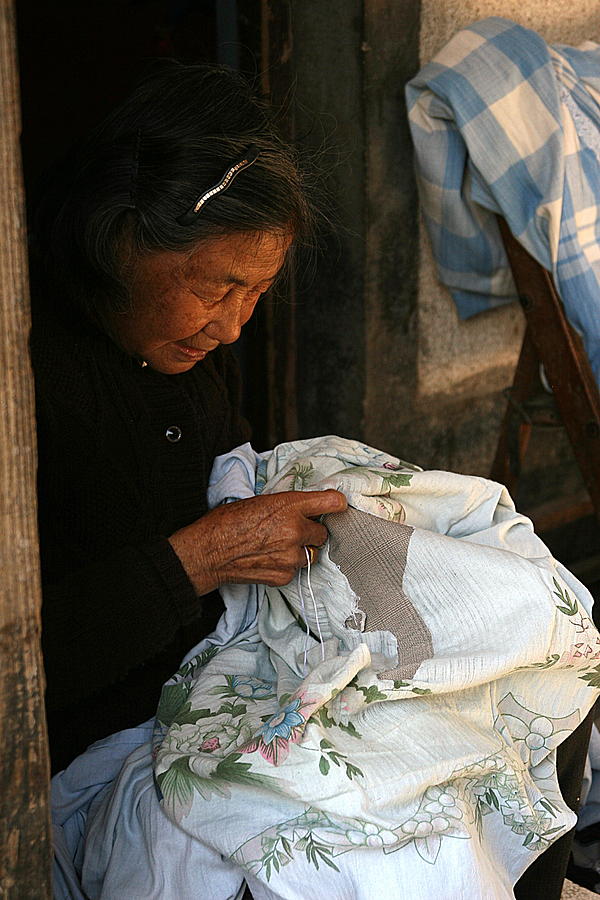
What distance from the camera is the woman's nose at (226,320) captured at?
5.37 feet

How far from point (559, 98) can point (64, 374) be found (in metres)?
1.71

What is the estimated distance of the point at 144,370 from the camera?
1.77 metres

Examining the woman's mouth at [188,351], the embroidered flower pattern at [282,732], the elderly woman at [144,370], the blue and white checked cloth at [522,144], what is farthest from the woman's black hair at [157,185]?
the blue and white checked cloth at [522,144]

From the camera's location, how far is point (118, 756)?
1652mm

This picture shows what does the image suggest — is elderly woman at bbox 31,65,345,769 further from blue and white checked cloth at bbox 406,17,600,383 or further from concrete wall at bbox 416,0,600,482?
concrete wall at bbox 416,0,600,482

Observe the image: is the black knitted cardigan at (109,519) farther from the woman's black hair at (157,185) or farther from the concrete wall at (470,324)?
the concrete wall at (470,324)

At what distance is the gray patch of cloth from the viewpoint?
1562 millimetres

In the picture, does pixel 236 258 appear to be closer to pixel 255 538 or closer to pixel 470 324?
pixel 255 538

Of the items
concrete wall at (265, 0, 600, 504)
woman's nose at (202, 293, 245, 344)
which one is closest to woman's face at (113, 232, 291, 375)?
woman's nose at (202, 293, 245, 344)

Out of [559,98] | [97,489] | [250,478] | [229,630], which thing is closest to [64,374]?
[97,489]

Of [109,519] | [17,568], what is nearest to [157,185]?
→ [109,519]

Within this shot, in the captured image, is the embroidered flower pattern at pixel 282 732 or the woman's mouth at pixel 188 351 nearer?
the embroidered flower pattern at pixel 282 732

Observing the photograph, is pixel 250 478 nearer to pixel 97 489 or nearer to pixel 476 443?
pixel 97 489

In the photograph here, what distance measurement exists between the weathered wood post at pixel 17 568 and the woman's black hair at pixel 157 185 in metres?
0.68
